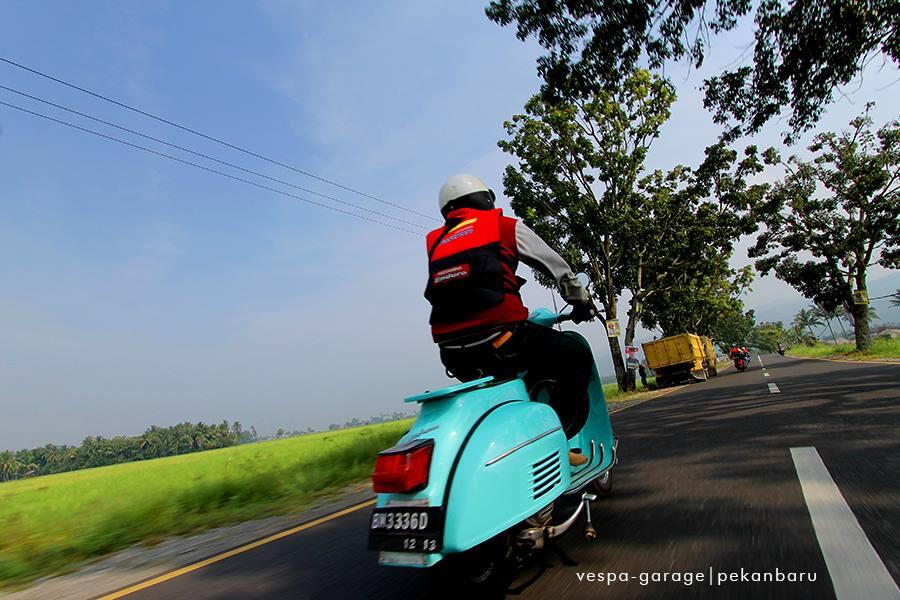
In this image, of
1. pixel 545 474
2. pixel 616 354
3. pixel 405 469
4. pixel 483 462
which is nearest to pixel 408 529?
pixel 405 469

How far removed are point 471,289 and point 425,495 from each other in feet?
3.23

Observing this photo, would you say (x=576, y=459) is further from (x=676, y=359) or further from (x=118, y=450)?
(x=118, y=450)

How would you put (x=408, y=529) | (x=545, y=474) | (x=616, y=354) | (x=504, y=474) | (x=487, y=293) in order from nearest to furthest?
1. (x=408, y=529)
2. (x=504, y=474)
3. (x=545, y=474)
4. (x=487, y=293)
5. (x=616, y=354)

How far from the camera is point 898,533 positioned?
2.43 metres

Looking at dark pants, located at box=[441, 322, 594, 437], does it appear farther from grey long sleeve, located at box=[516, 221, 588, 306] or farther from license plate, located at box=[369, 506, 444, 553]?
license plate, located at box=[369, 506, 444, 553]

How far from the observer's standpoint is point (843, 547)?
2.31 m

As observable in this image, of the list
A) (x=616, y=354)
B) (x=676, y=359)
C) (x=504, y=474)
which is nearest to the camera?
(x=504, y=474)

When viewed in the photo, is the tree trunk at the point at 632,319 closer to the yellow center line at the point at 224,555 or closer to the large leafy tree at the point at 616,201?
the large leafy tree at the point at 616,201

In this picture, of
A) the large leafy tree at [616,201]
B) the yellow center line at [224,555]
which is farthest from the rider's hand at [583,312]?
the large leafy tree at [616,201]

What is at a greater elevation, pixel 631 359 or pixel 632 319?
pixel 632 319

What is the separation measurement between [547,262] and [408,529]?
1.47m

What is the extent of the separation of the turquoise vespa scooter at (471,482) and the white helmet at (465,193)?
3.30ft

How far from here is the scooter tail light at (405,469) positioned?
192 centimetres

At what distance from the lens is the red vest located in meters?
2.47
